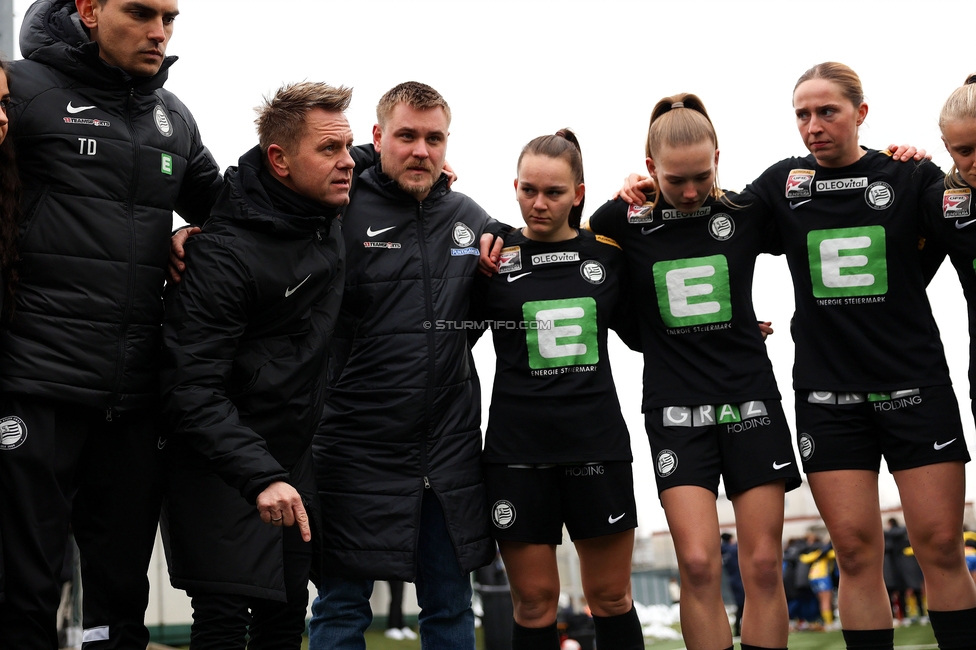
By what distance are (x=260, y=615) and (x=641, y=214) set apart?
2.20 m

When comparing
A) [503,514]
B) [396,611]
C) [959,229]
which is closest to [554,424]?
[503,514]

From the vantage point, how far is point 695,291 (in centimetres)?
410

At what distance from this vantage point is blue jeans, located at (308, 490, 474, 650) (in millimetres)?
4020

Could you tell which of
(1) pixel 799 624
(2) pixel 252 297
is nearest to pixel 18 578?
(2) pixel 252 297

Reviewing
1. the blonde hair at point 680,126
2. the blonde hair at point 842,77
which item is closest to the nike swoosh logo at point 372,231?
the blonde hair at point 680,126

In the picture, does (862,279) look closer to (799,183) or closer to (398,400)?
(799,183)

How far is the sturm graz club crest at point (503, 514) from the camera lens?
405 cm

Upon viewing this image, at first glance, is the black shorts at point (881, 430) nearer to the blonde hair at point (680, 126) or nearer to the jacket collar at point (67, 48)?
the blonde hair at point (680, 126)

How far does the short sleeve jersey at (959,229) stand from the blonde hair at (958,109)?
0.03 m

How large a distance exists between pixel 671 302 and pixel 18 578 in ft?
8.45

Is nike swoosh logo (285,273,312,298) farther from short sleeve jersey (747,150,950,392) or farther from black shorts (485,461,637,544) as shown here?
short sleeve jersey (747,150,950,392)

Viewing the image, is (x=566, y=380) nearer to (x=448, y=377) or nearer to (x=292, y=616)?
(x=448, y=377)

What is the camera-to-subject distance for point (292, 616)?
3674mm

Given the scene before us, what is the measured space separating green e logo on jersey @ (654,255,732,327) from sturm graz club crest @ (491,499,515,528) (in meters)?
0.98
